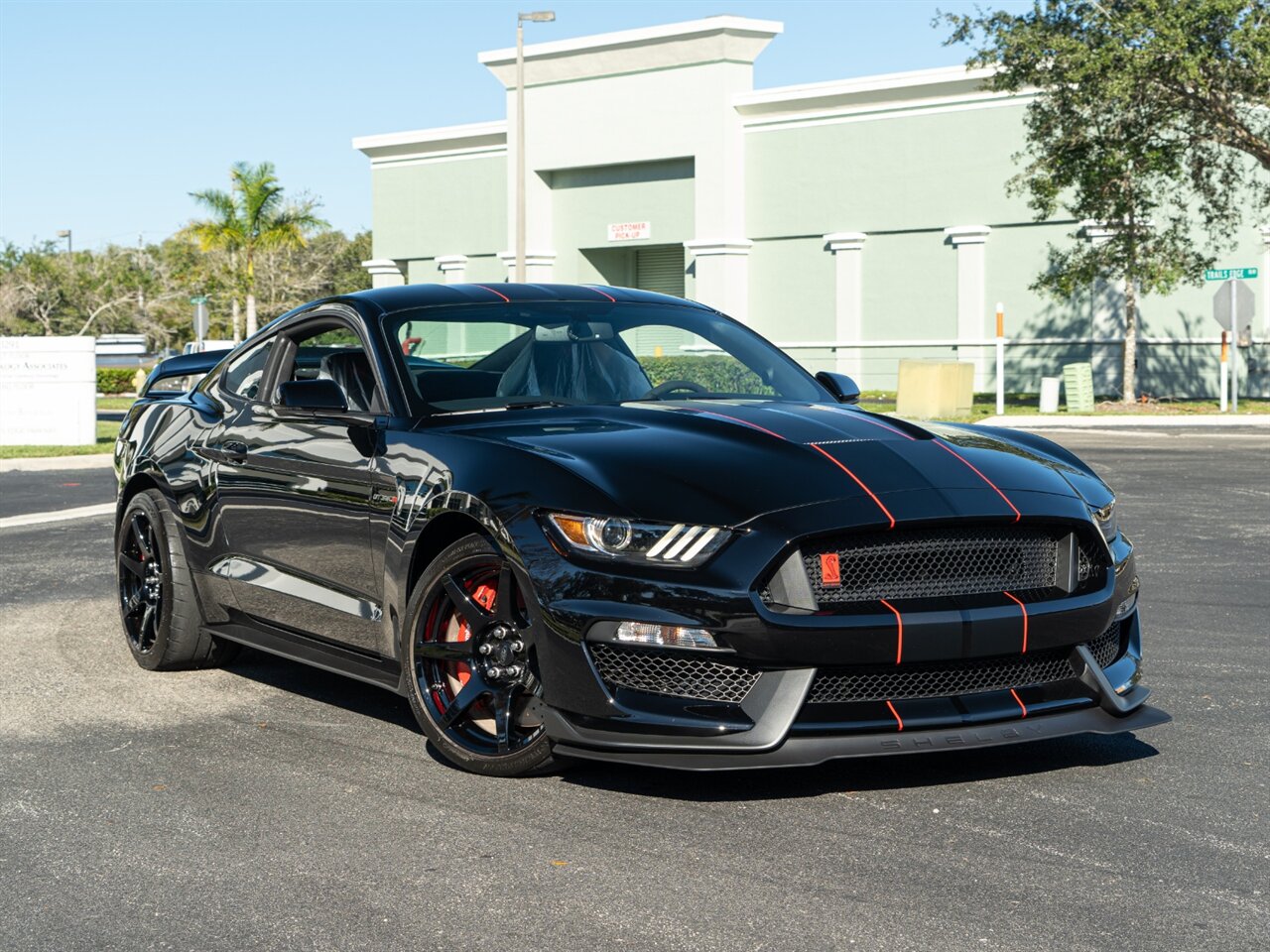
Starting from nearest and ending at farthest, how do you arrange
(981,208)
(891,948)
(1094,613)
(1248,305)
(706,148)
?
(891,948) → (1094,613) → (1248,305) → (981,208) → (706,148)

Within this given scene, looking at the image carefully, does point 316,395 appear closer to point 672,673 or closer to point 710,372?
point 710,372

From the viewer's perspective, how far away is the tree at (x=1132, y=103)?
28188 mm

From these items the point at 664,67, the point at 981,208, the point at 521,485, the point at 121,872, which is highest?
the point at 664,67

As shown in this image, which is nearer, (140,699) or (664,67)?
(140,699)

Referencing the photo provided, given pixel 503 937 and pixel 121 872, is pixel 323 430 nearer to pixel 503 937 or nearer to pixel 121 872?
pixel 121 872

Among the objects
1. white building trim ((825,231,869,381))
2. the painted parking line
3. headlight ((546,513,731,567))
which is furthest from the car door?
white building trim ((825,231,869,381))

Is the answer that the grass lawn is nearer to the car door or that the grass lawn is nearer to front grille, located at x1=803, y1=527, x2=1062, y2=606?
the car door

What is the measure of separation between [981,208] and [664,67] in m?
9.87

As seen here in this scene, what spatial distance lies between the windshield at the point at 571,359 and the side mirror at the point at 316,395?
27cm

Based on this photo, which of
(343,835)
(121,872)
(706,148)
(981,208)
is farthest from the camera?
(706,148)

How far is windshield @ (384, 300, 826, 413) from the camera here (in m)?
6.14

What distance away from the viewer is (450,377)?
242 inches

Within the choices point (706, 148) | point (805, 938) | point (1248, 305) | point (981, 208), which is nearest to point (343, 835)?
point (805, 938)

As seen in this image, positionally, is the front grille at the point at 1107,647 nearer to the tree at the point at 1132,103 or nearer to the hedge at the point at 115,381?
the tree at the point at 1132,103
